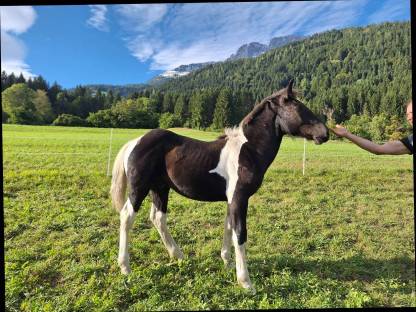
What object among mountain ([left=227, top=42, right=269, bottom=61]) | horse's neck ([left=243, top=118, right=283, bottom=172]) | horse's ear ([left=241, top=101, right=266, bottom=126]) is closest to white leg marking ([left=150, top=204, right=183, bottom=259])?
horse's neck ([left=243, top=118, right=283, bottom=172])

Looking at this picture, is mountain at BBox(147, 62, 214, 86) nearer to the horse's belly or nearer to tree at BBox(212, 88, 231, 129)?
tree at BBox(212, 88, 231, 129)

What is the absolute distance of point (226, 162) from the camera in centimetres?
311

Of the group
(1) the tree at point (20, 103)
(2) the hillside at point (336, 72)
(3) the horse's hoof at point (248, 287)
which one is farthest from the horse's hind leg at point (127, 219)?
(1) the tree at point (20, 103)

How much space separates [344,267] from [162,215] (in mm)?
2391

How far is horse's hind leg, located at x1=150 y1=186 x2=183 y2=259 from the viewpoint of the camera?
11.7 ft

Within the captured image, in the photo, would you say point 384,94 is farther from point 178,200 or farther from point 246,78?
point 178,200

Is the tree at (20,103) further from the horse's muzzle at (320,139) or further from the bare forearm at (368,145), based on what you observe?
the bare forearm at (368,145)

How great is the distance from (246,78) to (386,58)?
5.58m

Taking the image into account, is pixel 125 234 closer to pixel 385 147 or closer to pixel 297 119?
pixel 297 119

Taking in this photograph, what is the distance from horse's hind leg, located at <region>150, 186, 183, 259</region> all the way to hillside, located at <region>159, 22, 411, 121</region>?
7.95 ft

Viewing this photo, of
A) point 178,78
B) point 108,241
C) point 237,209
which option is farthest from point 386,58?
point 108,241

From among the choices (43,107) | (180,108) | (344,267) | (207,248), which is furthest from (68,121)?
(344,267)

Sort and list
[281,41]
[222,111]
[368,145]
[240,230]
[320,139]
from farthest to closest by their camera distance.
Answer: [281,41] → [222,111] → [240,230] → [320,139] → [368,145]

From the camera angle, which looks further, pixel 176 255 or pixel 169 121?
pixel 169 121
